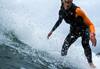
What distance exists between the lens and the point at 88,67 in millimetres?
11094

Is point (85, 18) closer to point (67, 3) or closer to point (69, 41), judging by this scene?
point (67, 3)

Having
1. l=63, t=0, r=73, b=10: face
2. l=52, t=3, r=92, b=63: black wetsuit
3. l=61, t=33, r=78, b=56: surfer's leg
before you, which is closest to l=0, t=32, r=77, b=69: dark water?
l=61, t=33, r=78, b=56: surfer's leg

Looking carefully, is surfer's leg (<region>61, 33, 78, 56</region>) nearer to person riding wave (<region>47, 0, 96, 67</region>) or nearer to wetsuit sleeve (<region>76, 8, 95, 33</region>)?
person riding wave (<region>47, 0, 96, 67</region>)

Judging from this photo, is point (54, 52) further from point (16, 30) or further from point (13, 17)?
point (13, 17)

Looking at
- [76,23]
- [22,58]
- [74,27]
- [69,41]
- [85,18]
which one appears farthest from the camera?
[69,41]

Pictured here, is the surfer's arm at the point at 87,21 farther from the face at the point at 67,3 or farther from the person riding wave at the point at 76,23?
the face at the point at 67,3

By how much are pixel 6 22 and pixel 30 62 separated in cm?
465

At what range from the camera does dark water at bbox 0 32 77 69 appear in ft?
30.6

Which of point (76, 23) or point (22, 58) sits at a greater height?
point (76, 23)

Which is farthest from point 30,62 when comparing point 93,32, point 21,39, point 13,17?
point 13,17

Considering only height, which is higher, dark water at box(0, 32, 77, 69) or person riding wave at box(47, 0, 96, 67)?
person riding wave at box(47, 0, 96, 67)

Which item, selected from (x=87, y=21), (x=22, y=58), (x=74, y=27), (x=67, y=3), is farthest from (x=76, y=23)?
(x=22, y=58)

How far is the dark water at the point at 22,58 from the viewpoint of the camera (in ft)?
30.6

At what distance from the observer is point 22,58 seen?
10.1m
